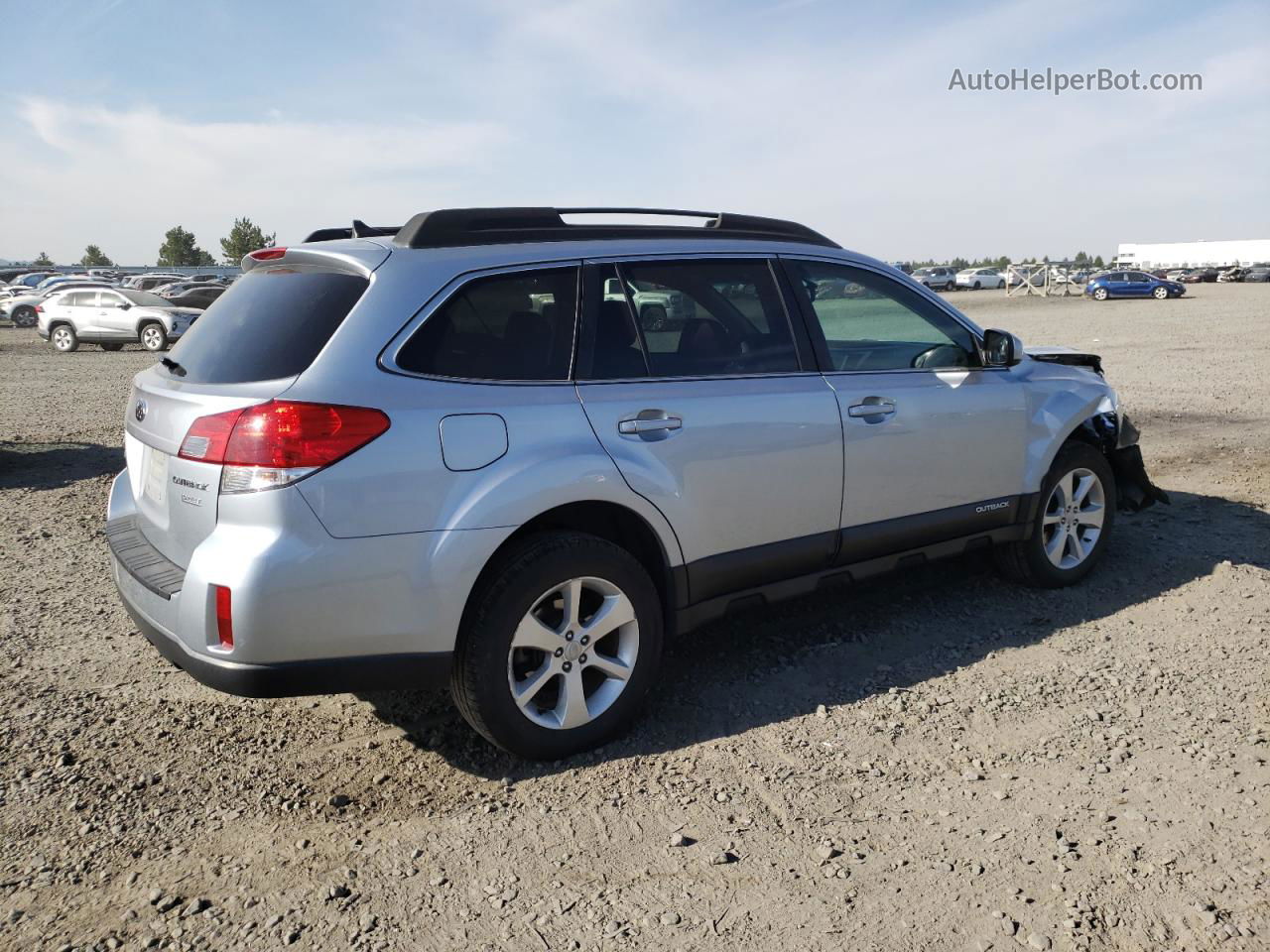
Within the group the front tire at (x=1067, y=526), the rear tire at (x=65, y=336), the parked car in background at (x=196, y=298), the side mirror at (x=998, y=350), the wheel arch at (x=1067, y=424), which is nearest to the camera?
the side mirror at (x=998, y=350)

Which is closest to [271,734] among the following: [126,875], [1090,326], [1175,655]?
[126,875]

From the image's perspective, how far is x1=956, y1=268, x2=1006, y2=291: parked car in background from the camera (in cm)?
7062

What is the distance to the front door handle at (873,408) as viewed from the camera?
4449 mm

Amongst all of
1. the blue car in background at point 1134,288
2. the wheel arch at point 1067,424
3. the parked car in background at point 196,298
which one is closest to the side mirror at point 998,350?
the wheel arch at point 1067,424

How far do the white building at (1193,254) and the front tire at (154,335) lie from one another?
396 feet

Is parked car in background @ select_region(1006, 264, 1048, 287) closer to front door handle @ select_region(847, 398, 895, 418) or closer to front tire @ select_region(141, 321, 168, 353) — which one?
front tire @ select_region(141, 321, 168, 353)

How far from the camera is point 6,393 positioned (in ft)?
50.6

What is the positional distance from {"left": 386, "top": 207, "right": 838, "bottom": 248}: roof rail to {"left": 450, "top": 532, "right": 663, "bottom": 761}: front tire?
3.61 ft

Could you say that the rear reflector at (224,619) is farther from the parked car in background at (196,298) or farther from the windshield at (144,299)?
the parked car in background at (196,298)

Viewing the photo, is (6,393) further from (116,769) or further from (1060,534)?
(1060,534)

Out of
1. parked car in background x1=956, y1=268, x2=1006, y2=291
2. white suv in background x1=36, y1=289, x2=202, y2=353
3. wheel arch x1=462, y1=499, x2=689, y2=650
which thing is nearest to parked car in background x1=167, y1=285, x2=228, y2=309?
white suv in background x1=36, y1=289, x2=202, y2=353

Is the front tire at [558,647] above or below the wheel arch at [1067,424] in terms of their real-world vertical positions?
below

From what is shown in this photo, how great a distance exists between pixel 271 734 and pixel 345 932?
1.36 m

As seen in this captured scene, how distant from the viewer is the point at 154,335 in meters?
26.1
